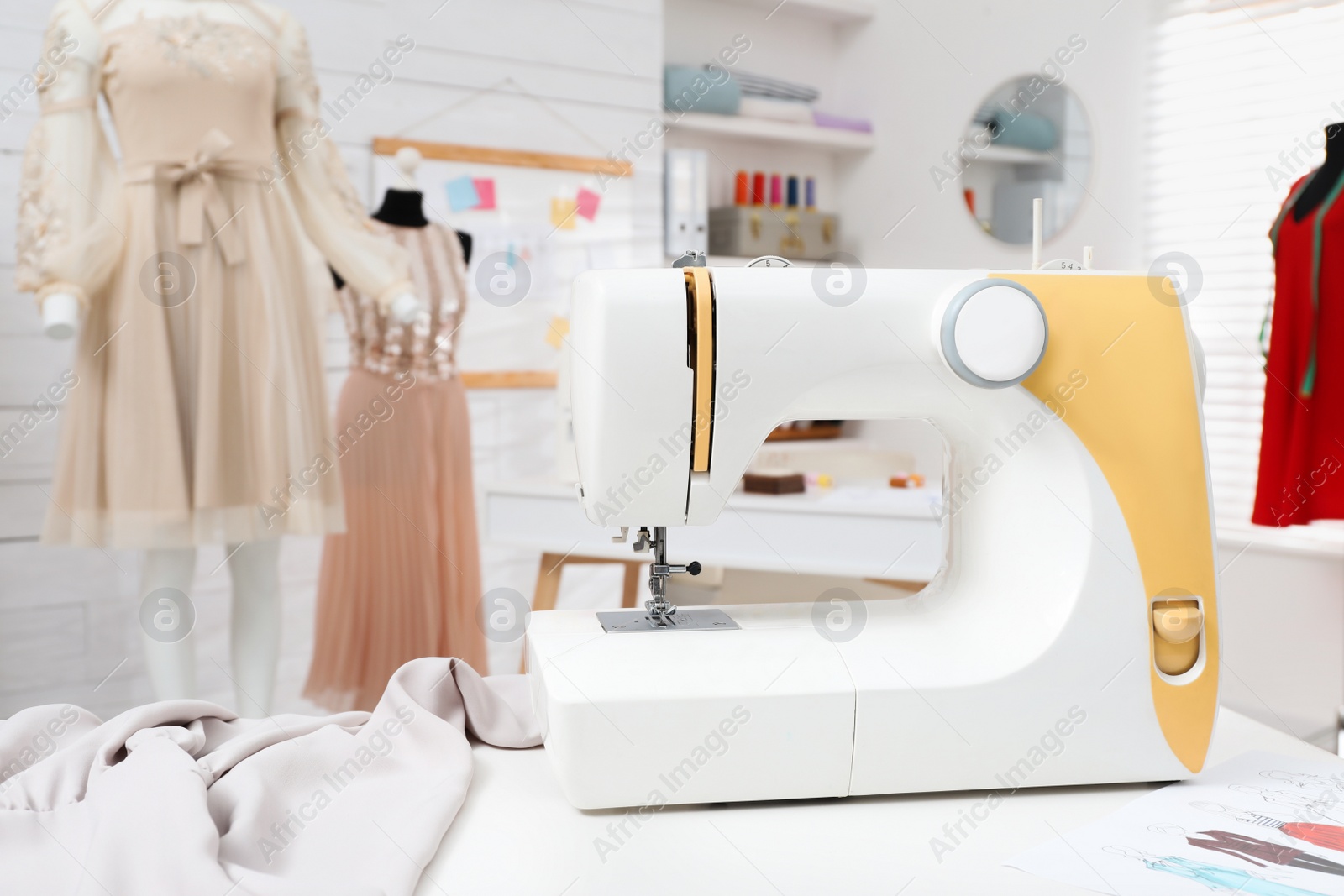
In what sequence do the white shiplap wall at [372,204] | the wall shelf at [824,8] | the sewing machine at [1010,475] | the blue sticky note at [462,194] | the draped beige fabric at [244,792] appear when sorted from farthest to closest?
1. the wall shelf at [824,8]
2. the blue sticky note at [462,194]
3. the white shiplap wall at [372,204]
4. the sewing machine at [1010,475]
5. the draped beige fabric at [244,792]

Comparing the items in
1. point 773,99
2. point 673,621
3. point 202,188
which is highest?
point 773,99

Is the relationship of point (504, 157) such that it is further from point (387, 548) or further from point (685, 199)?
point (387, 548)

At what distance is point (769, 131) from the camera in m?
3.14

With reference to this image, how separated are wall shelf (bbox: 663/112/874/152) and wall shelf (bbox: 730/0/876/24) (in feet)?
1.27

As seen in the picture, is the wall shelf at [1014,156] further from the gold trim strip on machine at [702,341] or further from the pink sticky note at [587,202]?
the gold trim strip on machine at [702,341]

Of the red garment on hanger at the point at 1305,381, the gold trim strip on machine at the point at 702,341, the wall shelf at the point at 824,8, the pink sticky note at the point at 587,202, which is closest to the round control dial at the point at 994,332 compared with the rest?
the gold trim strip on machine at the point at 702,341

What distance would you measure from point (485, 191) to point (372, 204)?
1.07ft

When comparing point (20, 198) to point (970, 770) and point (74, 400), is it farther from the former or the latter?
point (970, 770)

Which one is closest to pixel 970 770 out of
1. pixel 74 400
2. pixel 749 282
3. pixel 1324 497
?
pixel 749 282

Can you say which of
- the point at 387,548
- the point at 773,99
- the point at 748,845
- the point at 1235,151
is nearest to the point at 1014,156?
the point at 1235,151

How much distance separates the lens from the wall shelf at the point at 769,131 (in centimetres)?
304

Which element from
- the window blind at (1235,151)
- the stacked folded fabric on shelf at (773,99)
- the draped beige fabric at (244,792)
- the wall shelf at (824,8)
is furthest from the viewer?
the wall shelf at (824,8)

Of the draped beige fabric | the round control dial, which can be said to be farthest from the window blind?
→ the draped beige fabric

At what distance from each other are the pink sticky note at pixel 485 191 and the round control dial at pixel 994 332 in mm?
2255
